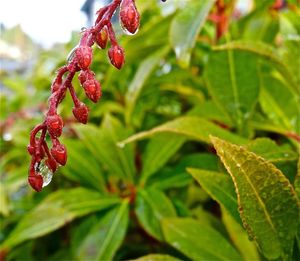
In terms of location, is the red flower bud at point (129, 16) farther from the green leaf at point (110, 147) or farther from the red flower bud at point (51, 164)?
the green leaf at point (110, 147)

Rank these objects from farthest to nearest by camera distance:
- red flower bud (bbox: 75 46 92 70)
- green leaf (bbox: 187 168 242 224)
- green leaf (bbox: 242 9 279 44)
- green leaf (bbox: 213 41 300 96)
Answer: green leaf (bbox: 242 9 279 44), green leaf (bbox: 213 41 300 96), green leaf (bbox: 187 168 242 224), red flower bud (bbox: 75 46 92 70)

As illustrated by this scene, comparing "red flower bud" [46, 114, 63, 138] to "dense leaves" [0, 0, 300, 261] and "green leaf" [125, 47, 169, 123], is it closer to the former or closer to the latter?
"dense leaves" [0, 0, 300, 261]

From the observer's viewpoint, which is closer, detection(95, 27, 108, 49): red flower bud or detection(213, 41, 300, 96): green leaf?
detection(95, 27, 108, 49): red flower bud

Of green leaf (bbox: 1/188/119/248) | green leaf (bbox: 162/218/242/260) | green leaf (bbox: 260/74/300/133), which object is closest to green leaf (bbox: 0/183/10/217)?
green leaf (bbox: 1/188/119/248)

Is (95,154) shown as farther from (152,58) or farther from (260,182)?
(260,182)

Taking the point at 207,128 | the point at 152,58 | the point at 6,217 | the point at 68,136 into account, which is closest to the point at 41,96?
the point at 68,136

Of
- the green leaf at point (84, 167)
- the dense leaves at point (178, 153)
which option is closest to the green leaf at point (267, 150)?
the dense leaves at point (178, 153)

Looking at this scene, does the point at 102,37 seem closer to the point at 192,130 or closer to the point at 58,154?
the point at 58,154

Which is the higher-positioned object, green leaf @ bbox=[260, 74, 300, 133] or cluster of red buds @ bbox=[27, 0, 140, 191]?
cluster of red buds @ bbox=[27, 0, 140, 191]

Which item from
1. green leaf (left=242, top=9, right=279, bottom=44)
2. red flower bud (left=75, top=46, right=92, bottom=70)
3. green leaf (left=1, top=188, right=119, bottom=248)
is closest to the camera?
red flower bud (left=75, top=46, right=92, bottom=70)
